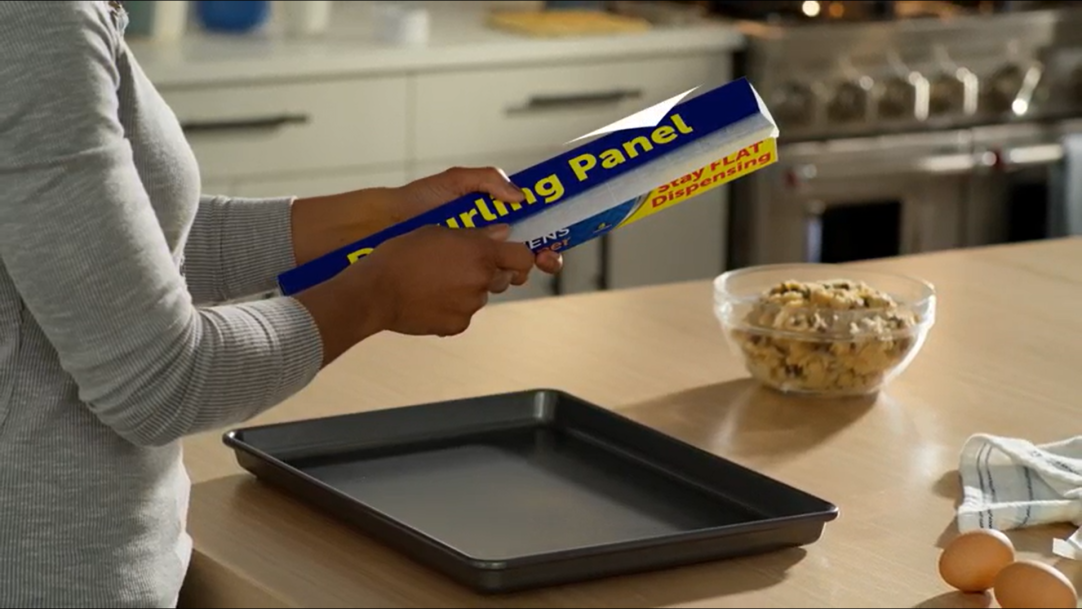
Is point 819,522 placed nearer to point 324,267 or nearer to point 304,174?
point 324,267

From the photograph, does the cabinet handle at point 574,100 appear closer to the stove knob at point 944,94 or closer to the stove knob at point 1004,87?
the stove knob at point 944,94

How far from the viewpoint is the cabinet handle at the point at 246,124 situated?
301 cm

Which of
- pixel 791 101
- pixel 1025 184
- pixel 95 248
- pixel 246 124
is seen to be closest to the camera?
pixel 95 248

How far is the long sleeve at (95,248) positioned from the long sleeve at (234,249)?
1.02ft

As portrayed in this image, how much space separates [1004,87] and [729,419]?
2318 mm

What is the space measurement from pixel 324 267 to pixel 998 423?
618 mm

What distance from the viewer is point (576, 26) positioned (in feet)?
11.2

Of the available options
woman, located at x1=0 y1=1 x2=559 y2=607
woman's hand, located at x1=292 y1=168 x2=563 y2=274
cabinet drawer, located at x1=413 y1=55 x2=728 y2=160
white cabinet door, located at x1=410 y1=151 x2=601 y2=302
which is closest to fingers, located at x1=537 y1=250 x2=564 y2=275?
woman, located at x1=0 y1=1 x2=559 y2=607

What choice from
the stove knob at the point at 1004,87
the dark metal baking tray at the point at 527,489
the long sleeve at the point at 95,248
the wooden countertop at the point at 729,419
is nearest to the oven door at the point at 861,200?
the stove knob at the point at 1004,87

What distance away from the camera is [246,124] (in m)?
3.07

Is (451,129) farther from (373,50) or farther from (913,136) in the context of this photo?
(913,136)

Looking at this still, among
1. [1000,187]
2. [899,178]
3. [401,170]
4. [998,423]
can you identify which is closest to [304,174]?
[401,170]

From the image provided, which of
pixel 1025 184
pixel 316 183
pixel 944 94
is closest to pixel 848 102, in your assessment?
pixel 944 94

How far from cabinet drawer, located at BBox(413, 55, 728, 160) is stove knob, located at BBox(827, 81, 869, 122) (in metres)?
0.23
